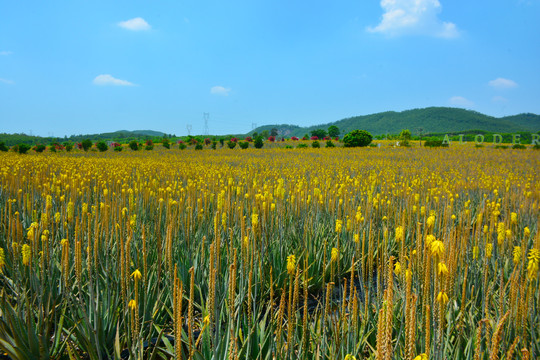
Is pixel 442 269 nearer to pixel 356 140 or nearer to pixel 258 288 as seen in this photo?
pixel 258 288

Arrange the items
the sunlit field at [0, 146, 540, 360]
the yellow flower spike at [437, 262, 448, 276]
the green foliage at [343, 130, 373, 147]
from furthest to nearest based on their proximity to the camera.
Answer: the green foliage at [343, 130, 373, 147] < the sunlit field at [0, 146, 540, 360] < the yellow flower spike at [437, 262, 448, 276]

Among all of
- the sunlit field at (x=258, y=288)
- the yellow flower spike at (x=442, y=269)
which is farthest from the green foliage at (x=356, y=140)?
the yellow flower spike at (x=442, y=269)

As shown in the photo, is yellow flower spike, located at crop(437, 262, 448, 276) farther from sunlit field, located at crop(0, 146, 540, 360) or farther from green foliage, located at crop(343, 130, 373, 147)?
green foliage, located at crop(343, 130, 373, 147)

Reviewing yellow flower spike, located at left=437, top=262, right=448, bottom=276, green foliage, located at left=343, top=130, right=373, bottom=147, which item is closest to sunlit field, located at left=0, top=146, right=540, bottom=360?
yellow flower spike, located at left=437, top=262, right=448, bottom=276

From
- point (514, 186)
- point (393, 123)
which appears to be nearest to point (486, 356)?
point (514, 186)

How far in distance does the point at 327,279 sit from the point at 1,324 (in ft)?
11.0

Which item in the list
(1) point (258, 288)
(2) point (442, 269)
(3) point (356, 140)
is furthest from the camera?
(3) point (356, 140)

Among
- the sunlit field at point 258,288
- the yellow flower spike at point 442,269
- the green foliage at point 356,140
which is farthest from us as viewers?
the green foliage at point 356,140

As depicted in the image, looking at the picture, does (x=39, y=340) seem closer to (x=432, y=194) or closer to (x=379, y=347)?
(x=379, y=347)

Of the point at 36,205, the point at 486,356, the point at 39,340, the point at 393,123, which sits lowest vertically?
the point at 486,356

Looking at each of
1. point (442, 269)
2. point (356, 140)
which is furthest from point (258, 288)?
point (356, 140)

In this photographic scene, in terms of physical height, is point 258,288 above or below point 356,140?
below

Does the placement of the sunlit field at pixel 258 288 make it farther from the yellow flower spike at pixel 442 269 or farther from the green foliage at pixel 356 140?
the green foliage at pixel 356 140

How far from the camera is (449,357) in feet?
6.69
